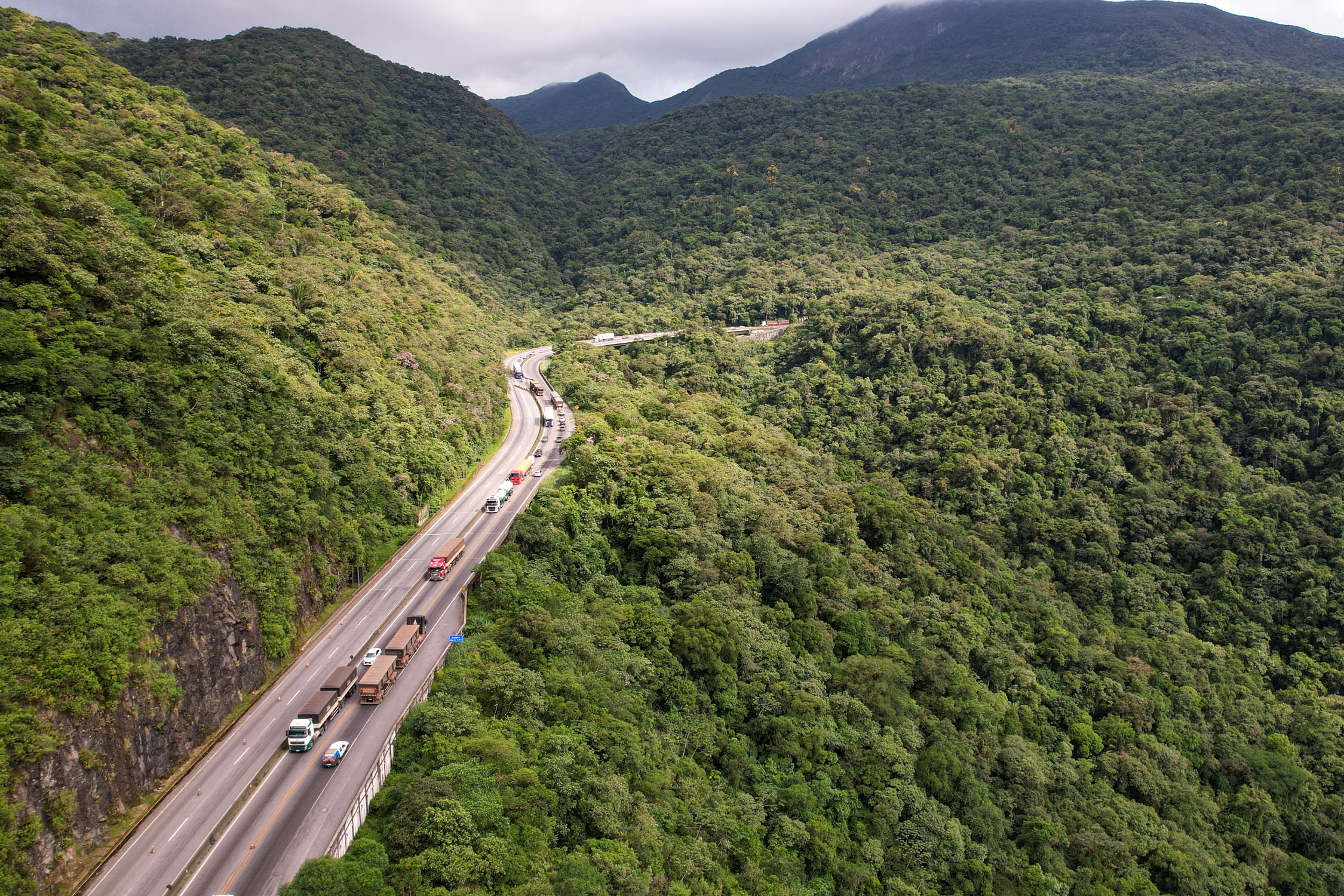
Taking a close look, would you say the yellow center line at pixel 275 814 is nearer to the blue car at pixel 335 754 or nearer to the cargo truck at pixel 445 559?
the blue car at pixel 335 754

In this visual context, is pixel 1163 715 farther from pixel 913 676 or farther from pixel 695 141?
pixel 695 141

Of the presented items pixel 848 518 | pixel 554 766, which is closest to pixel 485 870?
pixel 554 766

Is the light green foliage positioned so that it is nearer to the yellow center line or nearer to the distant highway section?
the yellow center line

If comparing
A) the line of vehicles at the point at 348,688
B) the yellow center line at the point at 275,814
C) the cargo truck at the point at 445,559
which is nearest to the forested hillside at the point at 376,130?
the cargo truck at the point at 445,559

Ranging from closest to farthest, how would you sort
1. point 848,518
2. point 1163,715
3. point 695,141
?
point 1163,715 < point 848,518 < point 695,141

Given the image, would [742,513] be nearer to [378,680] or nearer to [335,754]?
[378,680]

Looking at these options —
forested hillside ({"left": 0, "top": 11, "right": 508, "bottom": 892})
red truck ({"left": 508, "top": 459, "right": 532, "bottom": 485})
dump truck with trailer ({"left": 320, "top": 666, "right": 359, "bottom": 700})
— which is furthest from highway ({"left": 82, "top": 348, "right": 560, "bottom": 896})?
red truck ({"left": 508, "top": 459, "right": 532, "bottom": 485})
